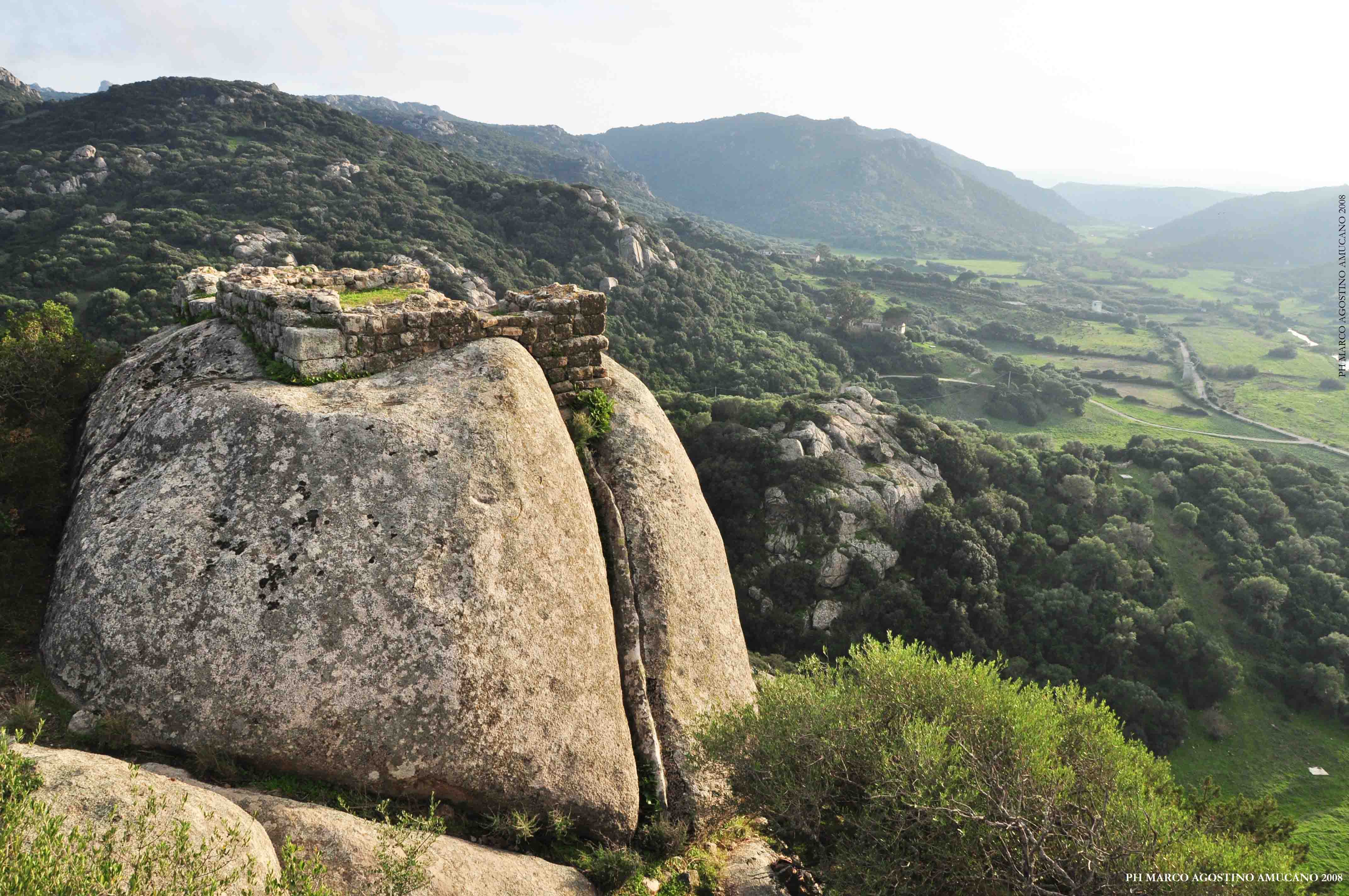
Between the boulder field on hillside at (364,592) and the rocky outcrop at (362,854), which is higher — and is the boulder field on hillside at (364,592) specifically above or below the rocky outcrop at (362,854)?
above

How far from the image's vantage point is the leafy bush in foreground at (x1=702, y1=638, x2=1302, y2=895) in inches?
346

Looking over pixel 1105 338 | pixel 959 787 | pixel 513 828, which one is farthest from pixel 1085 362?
pixel 513 828

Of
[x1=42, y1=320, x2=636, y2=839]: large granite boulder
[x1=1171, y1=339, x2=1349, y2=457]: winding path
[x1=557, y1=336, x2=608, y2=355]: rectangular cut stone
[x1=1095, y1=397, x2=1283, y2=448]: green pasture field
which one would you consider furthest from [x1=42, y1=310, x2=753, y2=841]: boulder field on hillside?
[x1=1171, y1=339, x2=1349, y2=457]: winding path

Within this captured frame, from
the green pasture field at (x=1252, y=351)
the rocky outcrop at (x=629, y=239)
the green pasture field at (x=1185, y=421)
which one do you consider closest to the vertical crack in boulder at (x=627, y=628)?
the rocky outcrop at (x=629, y=239)

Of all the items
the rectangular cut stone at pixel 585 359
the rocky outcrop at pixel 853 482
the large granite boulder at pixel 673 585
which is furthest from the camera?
the rocky outcrop at pixel 853 482

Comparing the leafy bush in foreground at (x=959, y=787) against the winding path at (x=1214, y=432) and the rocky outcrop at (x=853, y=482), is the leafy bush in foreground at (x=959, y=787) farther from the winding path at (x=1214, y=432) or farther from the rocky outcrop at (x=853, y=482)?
the winding path at (x=1214, y=432)

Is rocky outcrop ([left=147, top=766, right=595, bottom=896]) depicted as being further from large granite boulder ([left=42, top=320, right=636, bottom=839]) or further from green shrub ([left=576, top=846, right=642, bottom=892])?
large granite boulder ([left=42, top=320, right=636, bottom=839])

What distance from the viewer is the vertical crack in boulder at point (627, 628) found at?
1138 centimetres

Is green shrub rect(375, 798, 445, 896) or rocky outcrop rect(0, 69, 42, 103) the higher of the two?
rocky outcrop rect(0, 69, 42, 103)

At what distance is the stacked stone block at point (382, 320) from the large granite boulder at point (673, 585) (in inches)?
64.9

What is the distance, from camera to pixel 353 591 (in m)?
9.48

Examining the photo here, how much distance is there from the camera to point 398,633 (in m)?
9.37

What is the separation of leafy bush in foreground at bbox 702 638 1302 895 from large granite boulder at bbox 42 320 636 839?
2233mm

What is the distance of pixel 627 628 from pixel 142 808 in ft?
23.8
